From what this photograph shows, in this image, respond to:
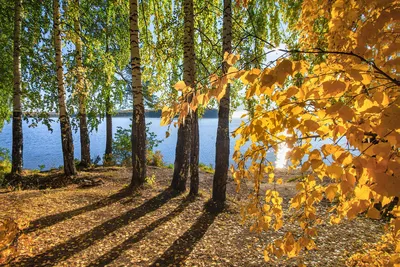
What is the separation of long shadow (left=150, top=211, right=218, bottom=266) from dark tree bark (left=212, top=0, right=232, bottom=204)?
63 centimetres

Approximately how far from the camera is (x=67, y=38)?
548 centimetres

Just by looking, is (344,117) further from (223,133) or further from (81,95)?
(81,95)

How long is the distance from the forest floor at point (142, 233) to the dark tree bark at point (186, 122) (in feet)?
1.51

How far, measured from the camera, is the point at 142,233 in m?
3.54

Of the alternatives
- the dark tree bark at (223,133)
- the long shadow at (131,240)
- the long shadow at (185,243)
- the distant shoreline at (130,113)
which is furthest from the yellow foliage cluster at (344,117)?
the distant shoreline at (130,113)

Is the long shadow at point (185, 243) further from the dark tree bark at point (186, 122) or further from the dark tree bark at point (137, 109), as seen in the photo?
the dark tree bark at point (137, 109)

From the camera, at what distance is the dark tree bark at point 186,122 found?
182 inches

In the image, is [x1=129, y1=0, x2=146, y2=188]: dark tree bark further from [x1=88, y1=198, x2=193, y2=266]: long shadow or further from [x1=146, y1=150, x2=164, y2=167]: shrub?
[x1=146, y1=150, x2=164, y2=167]: shrub

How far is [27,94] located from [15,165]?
1.83 m

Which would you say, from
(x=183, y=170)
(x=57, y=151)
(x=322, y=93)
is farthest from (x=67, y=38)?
(x=57, y=151)

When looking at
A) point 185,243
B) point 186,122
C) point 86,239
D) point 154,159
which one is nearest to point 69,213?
point 86,239

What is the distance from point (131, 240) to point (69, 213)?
1.34 meters

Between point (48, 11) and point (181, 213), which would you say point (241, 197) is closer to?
point (181, 213)

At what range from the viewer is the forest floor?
292cm
